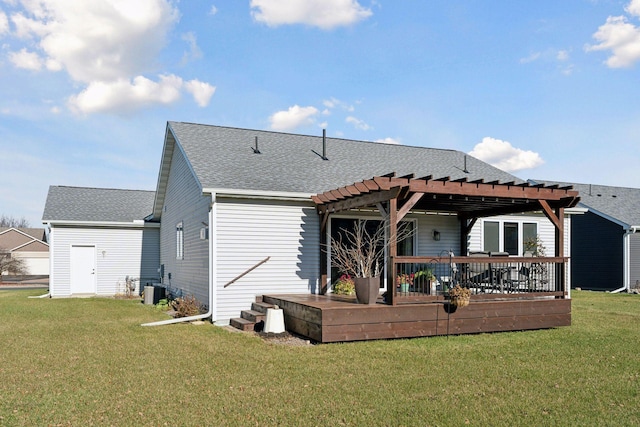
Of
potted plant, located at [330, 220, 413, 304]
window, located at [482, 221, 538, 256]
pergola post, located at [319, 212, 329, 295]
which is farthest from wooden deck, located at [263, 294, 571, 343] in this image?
window, located at [482, 221, 538, 256]

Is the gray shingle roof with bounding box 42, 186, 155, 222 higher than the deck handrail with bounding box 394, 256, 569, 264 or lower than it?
higher

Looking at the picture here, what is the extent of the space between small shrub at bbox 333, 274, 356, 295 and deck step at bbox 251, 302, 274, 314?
4.95 ft

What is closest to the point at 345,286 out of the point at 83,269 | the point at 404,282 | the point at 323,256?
the point at 323,256

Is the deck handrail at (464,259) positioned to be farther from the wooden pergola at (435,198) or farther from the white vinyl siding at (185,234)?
the white vinyl siding at (185,234)

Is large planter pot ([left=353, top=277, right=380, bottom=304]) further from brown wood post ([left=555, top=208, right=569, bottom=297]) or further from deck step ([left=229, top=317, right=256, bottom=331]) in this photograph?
brown wood post ([left=555, top=208, right=569, bottom=297])

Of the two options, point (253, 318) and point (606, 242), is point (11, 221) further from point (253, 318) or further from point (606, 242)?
point (253, 318)

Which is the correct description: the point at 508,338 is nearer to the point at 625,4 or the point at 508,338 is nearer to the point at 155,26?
the point at 625,4

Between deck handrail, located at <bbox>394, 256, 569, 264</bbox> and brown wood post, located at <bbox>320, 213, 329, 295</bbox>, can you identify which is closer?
deck handrail, located at <bbox>394, 256, 569, 264</bbox>

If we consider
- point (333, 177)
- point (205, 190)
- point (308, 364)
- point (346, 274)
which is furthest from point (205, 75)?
point (308, 364)

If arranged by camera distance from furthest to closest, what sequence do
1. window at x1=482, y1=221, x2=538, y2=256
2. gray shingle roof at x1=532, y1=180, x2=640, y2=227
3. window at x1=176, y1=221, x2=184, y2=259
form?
1. gray shingle roof at x1=532, y1=180, x2=640, y2=227
2. window at x1=176, y1=221, x2=184, y2=259
3. window at x1=482, y1=221, x2=538, y2=256

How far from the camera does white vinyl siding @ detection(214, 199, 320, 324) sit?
36.1 ft

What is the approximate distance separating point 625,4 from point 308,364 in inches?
407

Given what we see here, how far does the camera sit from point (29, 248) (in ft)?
157

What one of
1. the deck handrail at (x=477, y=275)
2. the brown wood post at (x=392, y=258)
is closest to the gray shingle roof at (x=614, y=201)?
the deck handrail at (x=477, y=275)
